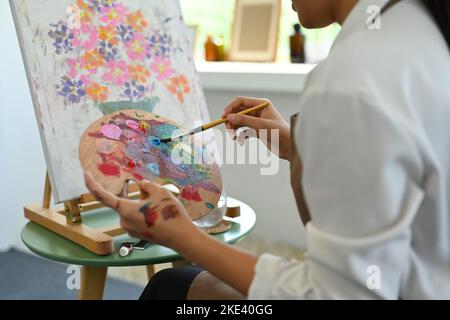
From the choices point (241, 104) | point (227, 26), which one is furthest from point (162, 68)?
point (227, 26)

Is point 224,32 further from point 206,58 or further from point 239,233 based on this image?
point 239,233

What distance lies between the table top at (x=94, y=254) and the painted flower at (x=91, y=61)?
14.8 inches

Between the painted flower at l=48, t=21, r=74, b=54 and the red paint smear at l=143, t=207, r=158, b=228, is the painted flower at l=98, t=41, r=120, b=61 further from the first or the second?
the red paint smear at l=143, t=207, r=158, b=228

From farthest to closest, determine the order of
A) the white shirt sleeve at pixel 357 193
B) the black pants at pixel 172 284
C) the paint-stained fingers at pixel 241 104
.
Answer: the paint-stained fingers at pixel 241 104
the black pants at pixel 172 284
the white shirt sleeve at pixel 357 193

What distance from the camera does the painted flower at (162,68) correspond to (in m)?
1.53

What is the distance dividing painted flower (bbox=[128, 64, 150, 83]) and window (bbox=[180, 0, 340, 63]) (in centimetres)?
107

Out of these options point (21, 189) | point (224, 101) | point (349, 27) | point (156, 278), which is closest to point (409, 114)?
point (349, 27)

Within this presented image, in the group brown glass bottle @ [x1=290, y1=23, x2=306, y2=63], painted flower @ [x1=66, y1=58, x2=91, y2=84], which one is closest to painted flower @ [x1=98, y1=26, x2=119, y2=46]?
painted flower @ [x1=66, y1=58, x2=91, y2=84]

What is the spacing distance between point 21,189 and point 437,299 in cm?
225

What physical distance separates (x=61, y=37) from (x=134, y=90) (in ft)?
0.74

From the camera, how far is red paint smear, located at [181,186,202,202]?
4.07ft

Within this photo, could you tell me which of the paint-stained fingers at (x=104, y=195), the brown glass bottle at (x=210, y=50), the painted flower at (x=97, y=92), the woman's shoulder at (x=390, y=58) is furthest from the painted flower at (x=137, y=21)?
the brown glass bottle at (x=210, y=50)

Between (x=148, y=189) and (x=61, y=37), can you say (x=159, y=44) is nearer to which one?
(x=61, y=37)

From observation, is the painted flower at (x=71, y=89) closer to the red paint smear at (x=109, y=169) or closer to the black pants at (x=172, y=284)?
the red paint smear at (x=109, y=169)
